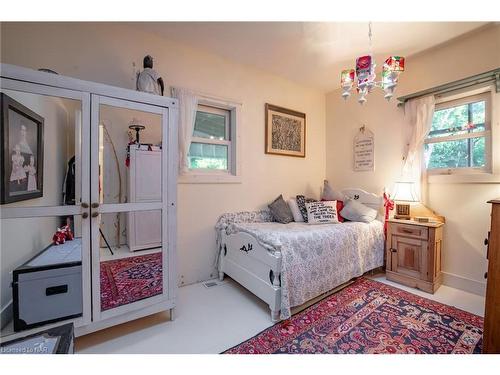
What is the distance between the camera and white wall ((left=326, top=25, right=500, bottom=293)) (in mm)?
2170

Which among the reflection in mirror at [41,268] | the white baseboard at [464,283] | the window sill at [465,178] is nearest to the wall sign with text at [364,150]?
the window sill at [465,178]

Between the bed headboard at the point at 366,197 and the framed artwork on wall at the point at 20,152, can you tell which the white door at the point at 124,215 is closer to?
the framed artwork on wall at the point at 20,152

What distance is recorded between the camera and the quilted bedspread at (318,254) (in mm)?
1845

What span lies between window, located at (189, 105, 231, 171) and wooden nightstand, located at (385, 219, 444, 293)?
6.97 ft

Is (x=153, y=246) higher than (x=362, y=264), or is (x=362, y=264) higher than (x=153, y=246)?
(x=153, y=246)

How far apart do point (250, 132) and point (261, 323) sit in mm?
2114

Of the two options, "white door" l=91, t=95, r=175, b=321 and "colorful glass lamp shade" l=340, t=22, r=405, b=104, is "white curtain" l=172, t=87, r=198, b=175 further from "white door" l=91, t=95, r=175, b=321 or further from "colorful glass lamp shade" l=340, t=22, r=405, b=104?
"colorful glass lamp shade" l=340, t=22, r=405, b=104

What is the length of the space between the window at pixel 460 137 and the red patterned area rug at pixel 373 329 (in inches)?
58.0

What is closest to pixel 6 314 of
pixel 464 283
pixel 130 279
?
pixel 130 279

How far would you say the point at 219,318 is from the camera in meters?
1.83

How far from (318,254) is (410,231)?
3.83ft

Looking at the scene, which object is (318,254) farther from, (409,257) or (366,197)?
(366,197)
